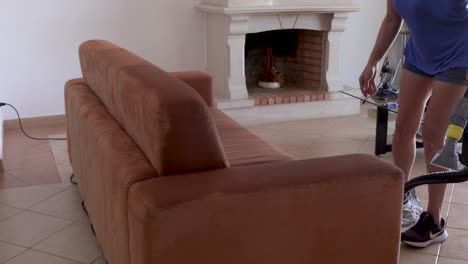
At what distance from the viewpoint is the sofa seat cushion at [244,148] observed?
6.39 ft

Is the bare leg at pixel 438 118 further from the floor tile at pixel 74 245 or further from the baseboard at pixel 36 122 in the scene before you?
the baseboard at pixel 36 122

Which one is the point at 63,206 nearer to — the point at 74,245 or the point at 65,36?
the point at 74,245

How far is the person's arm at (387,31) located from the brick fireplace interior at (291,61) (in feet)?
6.47

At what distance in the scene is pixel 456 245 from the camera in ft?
7.19

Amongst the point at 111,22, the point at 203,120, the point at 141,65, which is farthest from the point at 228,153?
the point at 111,22

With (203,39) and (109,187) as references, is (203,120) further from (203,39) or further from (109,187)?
(203,39)

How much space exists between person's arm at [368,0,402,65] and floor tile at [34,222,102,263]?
1.36 meters

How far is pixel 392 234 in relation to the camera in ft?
4.76

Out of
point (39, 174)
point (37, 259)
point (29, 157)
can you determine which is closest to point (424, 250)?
point (37, 259)

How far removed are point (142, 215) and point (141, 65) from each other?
2.12 ft

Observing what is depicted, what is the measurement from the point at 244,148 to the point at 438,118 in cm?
72

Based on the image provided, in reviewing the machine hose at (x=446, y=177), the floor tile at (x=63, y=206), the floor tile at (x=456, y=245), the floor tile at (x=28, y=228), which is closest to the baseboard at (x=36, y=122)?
the floor tile at (x=63, y=206)

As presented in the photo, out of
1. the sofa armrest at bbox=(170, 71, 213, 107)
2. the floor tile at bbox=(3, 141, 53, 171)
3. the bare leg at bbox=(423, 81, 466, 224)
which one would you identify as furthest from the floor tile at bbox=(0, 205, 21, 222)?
the bare leg at bbox=(423, 81, 466, 224)

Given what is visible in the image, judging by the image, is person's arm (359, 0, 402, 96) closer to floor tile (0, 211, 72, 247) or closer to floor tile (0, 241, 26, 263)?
floor tile (0, 211, 72, 247)
